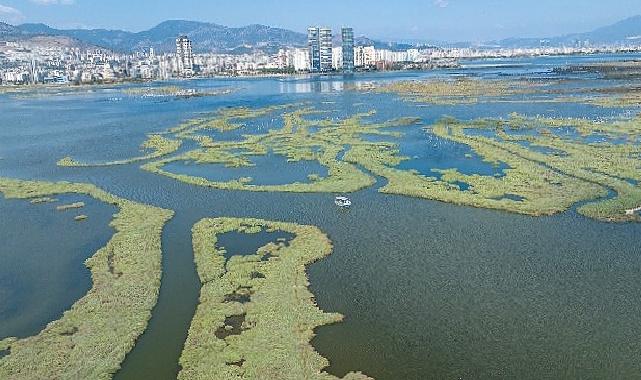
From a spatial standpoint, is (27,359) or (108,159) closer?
(27,359)

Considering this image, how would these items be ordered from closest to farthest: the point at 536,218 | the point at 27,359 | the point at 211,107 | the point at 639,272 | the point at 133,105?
the point at 27,359 → the point at 639,272 → the point at 536,218 → the point at 211,107 → the point at 133,105

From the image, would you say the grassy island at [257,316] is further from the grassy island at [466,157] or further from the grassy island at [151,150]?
the grassy island at [151,150]

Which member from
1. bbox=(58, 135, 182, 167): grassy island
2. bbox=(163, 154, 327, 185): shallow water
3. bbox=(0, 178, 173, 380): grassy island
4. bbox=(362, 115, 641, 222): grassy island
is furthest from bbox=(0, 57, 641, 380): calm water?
bbox=(58, 135, 182, 167): grassy island

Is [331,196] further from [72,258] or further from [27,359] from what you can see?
[27,359]

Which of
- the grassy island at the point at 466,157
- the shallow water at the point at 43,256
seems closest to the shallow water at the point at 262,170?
the grassy island at the point at 466,157

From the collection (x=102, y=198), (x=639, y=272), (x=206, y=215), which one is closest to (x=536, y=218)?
(x=639, y=272)
